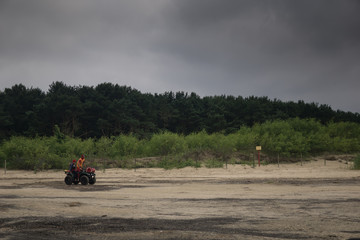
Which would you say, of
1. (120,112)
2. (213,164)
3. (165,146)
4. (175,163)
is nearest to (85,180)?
(175,163)

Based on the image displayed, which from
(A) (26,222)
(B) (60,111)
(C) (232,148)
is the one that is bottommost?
(A) (26,222)

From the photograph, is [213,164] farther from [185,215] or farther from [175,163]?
[185,215]

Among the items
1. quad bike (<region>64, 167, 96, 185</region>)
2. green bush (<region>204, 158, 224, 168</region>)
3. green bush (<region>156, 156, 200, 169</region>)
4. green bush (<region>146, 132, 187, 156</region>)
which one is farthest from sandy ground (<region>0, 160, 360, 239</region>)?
green bush (<region>146, 132, 187, 156</region>)

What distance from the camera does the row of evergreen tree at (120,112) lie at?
2795 inches

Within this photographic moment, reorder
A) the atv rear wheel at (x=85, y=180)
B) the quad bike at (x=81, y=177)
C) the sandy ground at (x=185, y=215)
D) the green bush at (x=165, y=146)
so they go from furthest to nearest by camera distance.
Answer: the green bush at (x=165, y=146)
the quad bike at (x=81, y=177)
the atv rear wheel at (x=85, y=180)
the sandy ground at (x=185, y=215)

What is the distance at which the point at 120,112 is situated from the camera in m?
73.4

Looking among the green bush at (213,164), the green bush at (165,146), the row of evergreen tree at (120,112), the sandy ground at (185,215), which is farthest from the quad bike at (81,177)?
the row of evergreen tree at (120,112)

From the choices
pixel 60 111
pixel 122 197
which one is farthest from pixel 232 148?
pixel 60 111

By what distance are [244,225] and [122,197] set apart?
818 centimetres

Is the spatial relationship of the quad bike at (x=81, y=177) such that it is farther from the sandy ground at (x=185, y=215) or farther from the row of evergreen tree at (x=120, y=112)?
the row of evergreen tree at (x=120, y=112)

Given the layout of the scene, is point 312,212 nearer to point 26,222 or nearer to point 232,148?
point 26,222

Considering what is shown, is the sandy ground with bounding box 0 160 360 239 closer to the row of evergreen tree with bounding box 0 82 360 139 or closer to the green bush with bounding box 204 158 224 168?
the green bush with bounding box 204 158 224 168

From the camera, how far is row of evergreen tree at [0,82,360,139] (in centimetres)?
7098

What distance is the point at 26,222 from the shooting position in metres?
11.5
